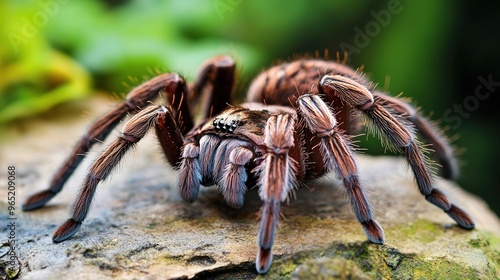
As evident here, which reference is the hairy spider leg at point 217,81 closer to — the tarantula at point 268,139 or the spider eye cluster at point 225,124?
the tarantula at point 268,139

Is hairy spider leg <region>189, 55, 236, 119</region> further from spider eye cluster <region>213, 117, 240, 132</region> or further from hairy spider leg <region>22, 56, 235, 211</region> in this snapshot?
spider eye cluster <region>213, 117, 240, 132</region>

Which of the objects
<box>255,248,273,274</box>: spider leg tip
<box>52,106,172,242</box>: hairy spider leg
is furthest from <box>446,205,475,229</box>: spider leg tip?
<box>52,106,172,242</box>: hairy spider leg

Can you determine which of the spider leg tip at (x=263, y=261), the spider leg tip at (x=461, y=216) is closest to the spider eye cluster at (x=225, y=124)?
the spider leg tip at (x=263, y=261)

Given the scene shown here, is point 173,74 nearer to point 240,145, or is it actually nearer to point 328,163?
point 240,145

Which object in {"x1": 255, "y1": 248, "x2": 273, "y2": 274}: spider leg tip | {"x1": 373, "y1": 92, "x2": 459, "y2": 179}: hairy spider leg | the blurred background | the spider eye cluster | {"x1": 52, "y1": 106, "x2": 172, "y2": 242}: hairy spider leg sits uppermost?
the blurred background

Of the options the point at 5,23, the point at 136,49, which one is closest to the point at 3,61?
the point at 5,23

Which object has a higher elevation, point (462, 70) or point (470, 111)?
point (462, 70)

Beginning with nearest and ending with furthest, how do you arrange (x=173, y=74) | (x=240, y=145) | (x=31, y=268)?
(x=31, y=268)
(x=240, y=145)
(x=173, y=74)
